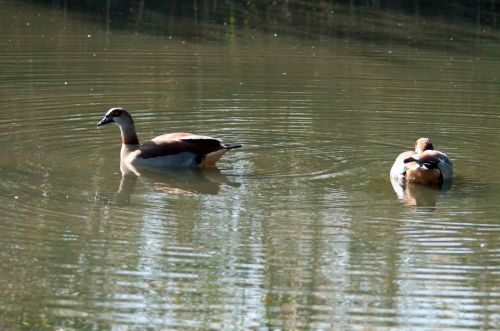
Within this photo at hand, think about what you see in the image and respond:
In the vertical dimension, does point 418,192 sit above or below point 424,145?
below

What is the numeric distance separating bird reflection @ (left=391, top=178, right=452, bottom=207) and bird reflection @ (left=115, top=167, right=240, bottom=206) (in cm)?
166

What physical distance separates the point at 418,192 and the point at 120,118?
3.62 m

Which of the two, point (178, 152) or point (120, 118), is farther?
point (120, 118)

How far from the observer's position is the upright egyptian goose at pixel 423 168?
1302 cm

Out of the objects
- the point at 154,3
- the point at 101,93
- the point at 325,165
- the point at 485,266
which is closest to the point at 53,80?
the point at 101,93

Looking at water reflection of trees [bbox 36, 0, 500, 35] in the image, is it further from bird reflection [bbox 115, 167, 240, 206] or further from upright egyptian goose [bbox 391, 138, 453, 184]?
upright egyptian goose [bbox 391, 138, 453, 184]

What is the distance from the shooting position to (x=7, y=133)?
15062 millimetres

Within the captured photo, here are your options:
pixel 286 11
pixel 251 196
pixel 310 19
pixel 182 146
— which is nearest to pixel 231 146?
pixel 182 146

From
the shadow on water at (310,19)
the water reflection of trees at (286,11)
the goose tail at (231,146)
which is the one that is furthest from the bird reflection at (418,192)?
the water reflection of trees at (286,11)

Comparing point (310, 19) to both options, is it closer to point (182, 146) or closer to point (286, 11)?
point (286, 11)

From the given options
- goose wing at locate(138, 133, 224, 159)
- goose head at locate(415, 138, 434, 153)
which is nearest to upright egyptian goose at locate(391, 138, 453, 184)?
goose head at locate(415, 138, 434, 153)

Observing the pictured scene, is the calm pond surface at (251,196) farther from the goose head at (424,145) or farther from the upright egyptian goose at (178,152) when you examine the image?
the goose head at (424,145)

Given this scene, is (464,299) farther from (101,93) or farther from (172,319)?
(101,93)

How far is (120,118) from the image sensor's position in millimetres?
14430
